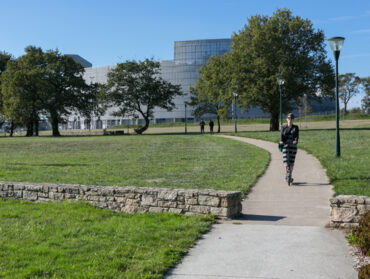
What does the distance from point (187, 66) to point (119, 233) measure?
11979 cm

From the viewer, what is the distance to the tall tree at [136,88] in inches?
2522

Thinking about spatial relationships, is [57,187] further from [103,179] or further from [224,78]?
[224,78]

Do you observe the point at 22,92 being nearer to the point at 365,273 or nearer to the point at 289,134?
the point at 289,134

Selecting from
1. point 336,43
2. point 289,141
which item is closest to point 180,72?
point 336,43

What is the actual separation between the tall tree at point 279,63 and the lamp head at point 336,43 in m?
31.1

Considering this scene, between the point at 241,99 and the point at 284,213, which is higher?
the point at 241,99

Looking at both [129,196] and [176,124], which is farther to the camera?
[176,124]

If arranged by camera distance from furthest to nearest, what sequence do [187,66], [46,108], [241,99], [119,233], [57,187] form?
[187,66] < [46,108] < [241,99] < [57,187] < [119,233]

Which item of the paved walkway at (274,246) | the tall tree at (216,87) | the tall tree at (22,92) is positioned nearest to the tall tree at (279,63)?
the tall tree at (216,87)

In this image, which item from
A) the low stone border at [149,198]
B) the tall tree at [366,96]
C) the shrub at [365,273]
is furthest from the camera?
the tall tree at [366,96]

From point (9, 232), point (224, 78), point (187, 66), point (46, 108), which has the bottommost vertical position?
point (9, 232)

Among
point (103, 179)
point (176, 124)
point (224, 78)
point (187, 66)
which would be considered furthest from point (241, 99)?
point (187, 66)

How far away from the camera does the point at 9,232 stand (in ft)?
20.6

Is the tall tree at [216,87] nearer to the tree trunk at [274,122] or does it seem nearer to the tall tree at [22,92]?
the tree trunk at [274,122]
